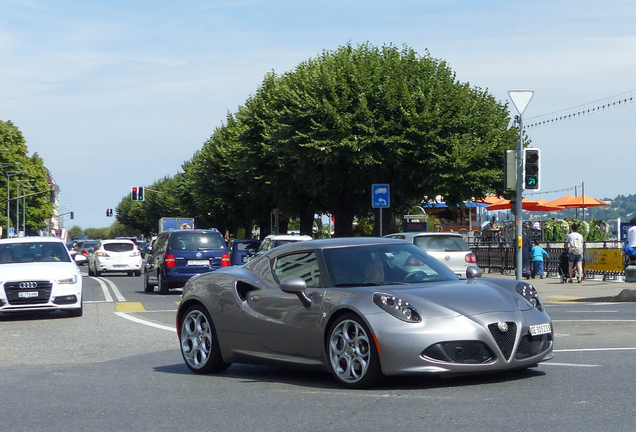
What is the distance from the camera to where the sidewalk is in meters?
21.1

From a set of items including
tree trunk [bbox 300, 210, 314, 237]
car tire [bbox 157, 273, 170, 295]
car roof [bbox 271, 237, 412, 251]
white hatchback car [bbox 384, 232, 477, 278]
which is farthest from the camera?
tree trunk [bbox 300, 210, 314, 237]

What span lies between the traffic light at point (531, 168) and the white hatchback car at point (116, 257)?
→ 22.5 metres

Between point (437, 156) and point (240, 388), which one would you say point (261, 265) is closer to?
point (240, 388)

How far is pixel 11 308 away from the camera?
15.9m

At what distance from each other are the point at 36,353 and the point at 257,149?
113 ft

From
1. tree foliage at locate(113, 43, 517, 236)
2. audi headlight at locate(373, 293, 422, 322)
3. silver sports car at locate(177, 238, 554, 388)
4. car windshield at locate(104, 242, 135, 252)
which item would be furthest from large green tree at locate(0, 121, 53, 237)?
audi headlight at locate(373, 293, 422, 322)

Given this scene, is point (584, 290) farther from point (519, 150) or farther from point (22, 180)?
point (22, 180)

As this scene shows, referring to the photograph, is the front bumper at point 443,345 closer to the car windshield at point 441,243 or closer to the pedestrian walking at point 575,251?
the car windshield at point 441,243

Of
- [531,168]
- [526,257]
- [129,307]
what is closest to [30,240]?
[129,307]

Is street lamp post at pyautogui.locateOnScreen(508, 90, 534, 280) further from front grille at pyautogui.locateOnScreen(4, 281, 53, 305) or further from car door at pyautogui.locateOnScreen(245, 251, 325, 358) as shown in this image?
car door at pyautogui.locateOnScreen(245, 251, 325, 358)

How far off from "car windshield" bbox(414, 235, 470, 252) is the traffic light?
4.04 meters

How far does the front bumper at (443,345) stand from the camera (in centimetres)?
732

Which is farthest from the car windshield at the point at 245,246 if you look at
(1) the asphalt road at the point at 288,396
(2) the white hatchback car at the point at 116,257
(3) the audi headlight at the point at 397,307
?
(3) the audi headlight at the point at 397,307

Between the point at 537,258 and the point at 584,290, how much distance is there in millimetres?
6810
